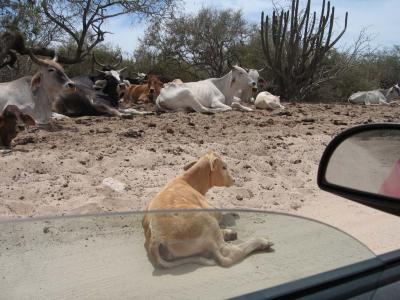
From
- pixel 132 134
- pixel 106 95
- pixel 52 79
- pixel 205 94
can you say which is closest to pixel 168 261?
pixel 132 134

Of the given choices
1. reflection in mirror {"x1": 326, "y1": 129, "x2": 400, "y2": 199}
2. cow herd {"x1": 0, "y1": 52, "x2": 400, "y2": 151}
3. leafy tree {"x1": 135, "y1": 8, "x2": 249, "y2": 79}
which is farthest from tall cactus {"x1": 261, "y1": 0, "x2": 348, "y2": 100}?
reflection in mirror {"x1": 326, "y1": 129, "x2": 400, "y2": 199}

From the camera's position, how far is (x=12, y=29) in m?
14.9

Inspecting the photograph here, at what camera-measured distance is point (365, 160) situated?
9.16 ft

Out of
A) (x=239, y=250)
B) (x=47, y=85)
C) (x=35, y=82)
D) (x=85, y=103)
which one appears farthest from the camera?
(x=85, y=103)

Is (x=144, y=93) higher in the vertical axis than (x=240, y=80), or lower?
lower

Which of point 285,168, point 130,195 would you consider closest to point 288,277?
point 130,195

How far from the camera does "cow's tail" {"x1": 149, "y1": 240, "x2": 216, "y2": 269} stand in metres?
1.56

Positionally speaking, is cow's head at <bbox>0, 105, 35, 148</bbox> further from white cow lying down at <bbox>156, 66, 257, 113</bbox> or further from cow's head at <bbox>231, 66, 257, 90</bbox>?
cow's head at <bbox>231, 66, 257, 90</bbox>

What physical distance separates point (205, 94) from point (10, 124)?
6.49 meters

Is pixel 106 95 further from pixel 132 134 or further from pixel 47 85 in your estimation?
pixel 132 134

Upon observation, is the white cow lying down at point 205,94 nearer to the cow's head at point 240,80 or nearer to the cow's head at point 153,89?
the cow's head at point 240,80

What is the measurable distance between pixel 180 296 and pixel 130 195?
178 inches

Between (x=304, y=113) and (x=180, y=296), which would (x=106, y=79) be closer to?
(x=304, y=113)

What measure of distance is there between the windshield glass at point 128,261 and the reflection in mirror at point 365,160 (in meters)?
0.82
